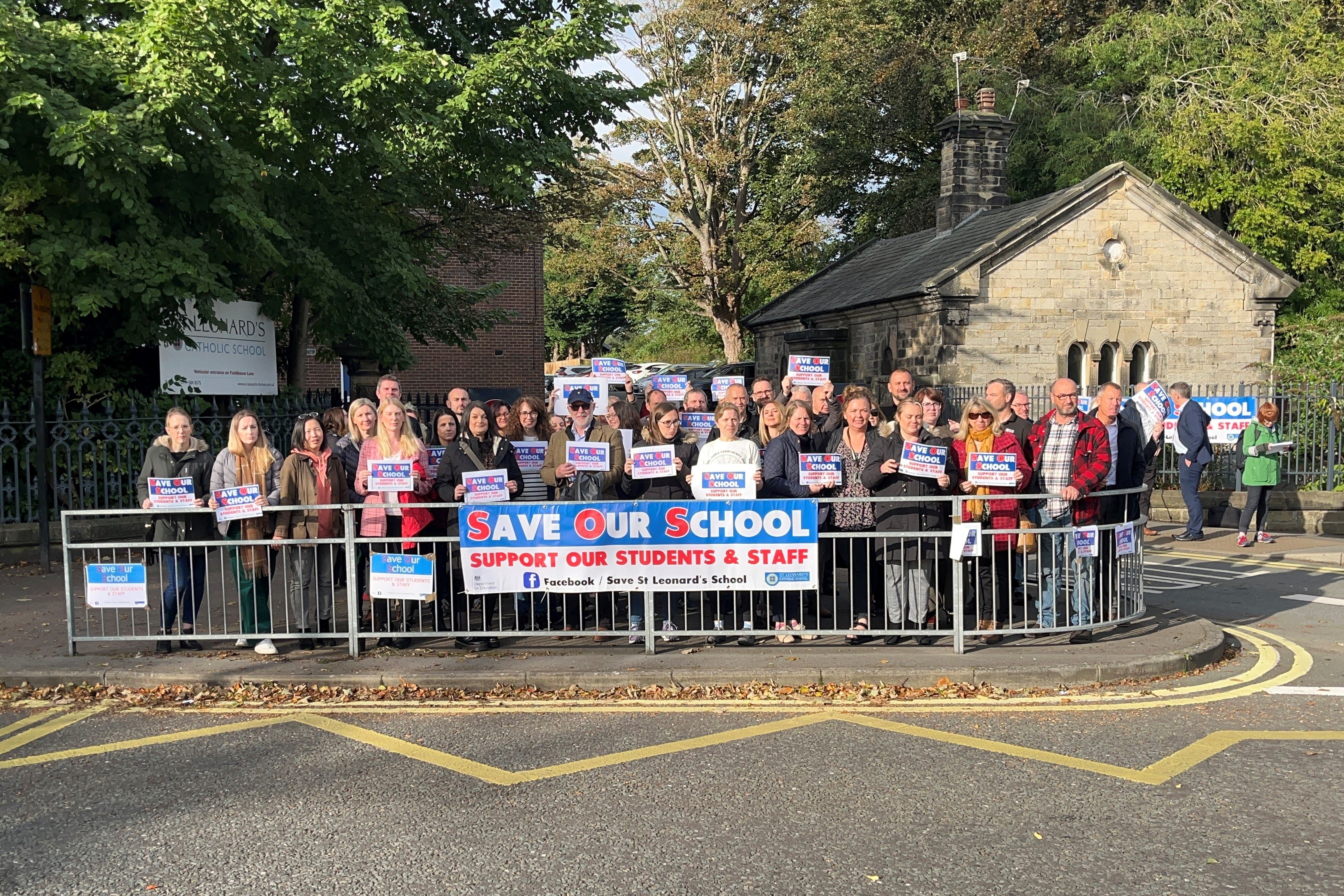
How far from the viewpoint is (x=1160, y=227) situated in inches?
965

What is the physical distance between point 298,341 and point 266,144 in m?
5.24

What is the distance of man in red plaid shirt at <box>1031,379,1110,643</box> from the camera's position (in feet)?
26.1

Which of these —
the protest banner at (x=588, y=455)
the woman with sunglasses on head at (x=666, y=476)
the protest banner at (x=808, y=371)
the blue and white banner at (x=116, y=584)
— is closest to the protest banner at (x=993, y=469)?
the woman with sunglasses on head at (x=666, y=476)

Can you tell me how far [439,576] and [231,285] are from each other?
757 centimetres

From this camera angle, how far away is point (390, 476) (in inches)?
309

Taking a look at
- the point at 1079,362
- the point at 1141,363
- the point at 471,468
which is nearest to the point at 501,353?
the point at 1079,362

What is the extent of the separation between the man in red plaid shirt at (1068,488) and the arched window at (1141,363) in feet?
A: 57.8

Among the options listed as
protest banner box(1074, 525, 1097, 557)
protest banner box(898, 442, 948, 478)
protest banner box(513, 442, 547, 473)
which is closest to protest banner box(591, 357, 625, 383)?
protest banner box(513, 442, 547, 473)

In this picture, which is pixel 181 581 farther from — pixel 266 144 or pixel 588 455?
pixel 266 144

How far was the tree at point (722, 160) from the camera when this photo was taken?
139 feet

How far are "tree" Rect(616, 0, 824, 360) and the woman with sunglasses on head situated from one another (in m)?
35.4

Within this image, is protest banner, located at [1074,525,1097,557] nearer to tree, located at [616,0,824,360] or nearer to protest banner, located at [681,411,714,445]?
protest banner, located at [681,411,714,445]

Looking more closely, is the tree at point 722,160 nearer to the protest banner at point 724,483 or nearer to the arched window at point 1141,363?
the arched window at point 1141,363

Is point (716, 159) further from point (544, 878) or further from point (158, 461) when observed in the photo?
point (544, 878)
